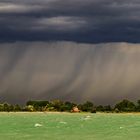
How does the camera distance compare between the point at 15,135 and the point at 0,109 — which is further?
the point at 0,109

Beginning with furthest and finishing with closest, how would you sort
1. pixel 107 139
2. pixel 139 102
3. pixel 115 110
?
pixel 139 102
pixel 115 110
pixel 107 139

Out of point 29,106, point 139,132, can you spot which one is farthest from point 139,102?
point 139,132

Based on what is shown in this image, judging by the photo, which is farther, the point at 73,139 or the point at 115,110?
the point at 115,110

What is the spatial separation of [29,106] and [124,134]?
84.3 m

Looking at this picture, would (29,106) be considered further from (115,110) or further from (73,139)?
(73,139)

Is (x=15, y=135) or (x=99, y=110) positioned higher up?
(x=99, y=110)

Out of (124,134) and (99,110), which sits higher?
(99,110)

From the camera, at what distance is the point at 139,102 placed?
118312 mm

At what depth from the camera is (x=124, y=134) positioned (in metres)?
33.6

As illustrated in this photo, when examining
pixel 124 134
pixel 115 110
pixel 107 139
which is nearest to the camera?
pixel 107 139

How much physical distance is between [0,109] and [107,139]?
84862mm

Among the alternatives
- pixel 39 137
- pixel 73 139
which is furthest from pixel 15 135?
pixel 73 139

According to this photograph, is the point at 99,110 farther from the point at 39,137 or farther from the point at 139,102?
the point at 39,137

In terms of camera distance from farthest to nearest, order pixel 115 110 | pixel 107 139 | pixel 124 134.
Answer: pixel 115 110
pixel 124 134
pixel 107 139
